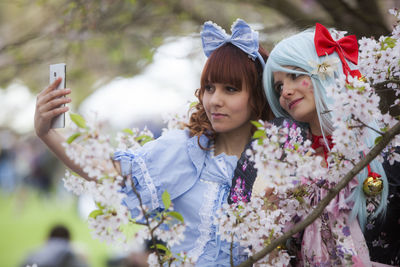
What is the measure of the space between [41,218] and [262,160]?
8981 millimetres

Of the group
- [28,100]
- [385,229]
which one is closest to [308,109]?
[385,229]

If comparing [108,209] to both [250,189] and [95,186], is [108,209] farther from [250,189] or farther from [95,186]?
[250,189]

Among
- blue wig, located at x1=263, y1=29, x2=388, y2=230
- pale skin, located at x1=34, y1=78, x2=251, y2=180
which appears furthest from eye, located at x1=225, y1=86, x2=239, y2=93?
blue wig, located at x1=263, y1=29, x2=388, y2=230

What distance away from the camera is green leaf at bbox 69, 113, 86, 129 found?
39.9 inches

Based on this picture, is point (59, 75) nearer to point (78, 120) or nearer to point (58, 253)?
point (78, 120)

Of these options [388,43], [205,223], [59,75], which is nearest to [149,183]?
[205,223]

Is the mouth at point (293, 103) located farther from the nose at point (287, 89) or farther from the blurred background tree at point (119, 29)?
the blurred background tree at point (119, 29)

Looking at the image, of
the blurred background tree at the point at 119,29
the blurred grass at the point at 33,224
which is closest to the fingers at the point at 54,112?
the blurred background tree at the point at 119,29

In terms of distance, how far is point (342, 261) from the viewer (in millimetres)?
1289

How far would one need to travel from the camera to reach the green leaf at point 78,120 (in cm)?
101

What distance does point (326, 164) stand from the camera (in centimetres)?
144

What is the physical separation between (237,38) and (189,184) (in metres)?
0.59

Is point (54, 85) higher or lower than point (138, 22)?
lower

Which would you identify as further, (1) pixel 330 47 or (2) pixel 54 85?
(1) pixel 330 47
